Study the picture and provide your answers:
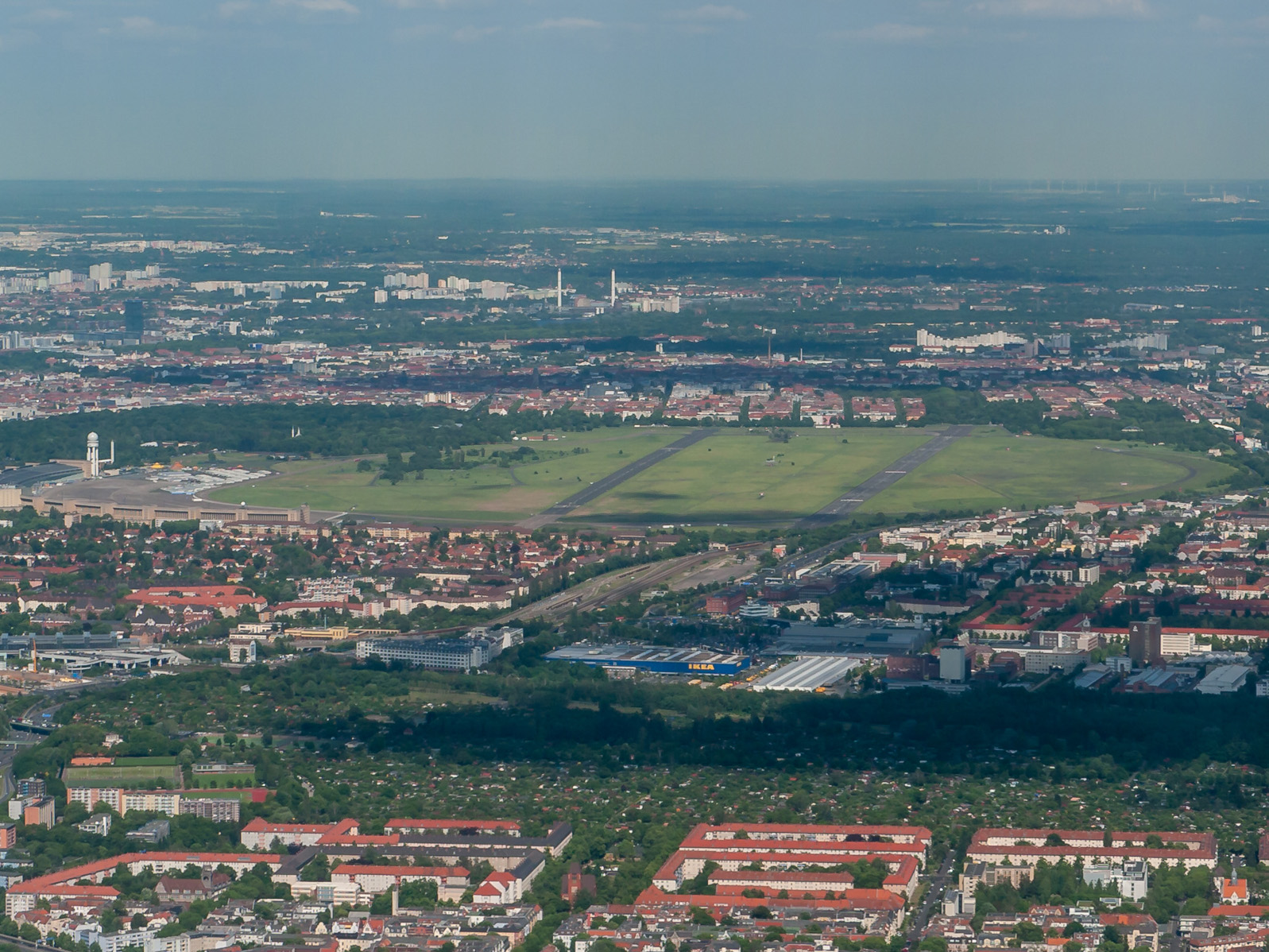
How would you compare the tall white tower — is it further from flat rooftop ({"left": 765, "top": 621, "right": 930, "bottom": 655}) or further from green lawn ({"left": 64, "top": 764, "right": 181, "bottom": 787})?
green lawn ({"left": 64, "top": 764, "right": 181, "bottom": 787})

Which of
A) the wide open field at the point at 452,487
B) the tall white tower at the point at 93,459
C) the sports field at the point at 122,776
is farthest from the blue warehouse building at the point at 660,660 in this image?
the tall white tower at the point at 93,459

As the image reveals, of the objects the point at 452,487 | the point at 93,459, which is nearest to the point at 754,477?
the point at 452,487

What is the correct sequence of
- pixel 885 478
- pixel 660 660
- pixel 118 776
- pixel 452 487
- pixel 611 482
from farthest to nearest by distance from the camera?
pixel 885 478 → pixel 611 482 → pixel 452 487 → pixel 660 660 → pixel 118 776

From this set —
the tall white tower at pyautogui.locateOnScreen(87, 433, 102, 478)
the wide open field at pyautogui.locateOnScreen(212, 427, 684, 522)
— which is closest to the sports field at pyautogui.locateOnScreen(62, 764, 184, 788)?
the wide open field at pyautogui.locateOnScreen(212, 427, 684, 522)

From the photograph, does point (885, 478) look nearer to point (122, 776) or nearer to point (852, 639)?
point (852, 639)

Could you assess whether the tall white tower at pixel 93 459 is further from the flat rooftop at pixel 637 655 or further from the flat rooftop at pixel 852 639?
the flat rooftop at pixel 852 639

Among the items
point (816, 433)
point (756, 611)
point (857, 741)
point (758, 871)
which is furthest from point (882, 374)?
point (758, 871)
